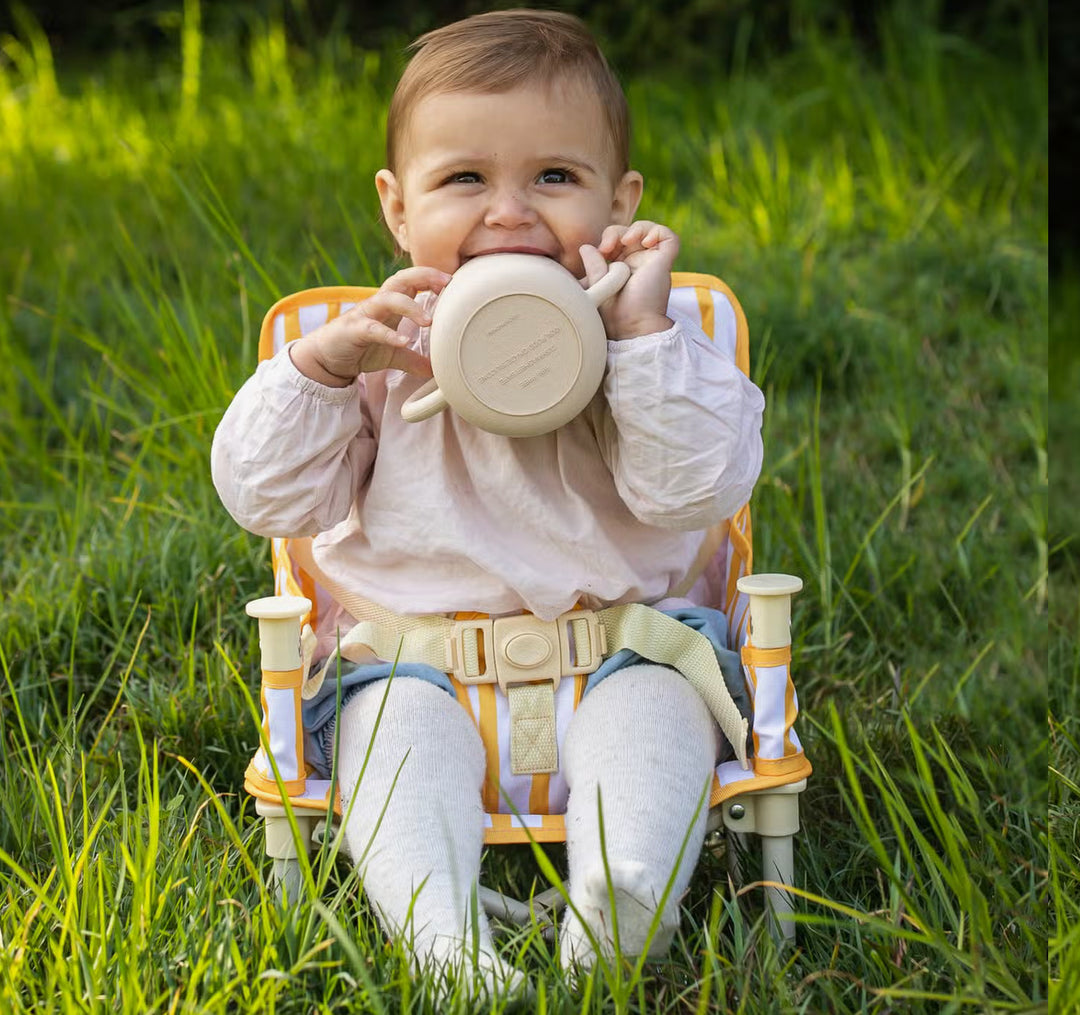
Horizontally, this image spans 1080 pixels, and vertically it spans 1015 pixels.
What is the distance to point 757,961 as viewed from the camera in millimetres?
1467

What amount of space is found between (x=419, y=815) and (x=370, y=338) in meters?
0.54

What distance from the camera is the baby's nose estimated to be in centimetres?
163

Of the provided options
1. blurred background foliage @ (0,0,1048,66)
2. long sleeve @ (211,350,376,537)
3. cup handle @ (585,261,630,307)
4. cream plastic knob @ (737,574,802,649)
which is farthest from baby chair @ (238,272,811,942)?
blurred background foliage @ (0,0,1048,66)

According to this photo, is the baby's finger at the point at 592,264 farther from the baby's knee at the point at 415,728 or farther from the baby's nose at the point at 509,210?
the baby's knee at the point at 415,728

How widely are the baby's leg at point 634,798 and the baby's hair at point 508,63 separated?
0.67 meters

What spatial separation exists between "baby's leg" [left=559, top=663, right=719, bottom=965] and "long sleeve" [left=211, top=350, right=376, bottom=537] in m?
0.42

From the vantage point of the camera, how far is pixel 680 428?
1.62 metres

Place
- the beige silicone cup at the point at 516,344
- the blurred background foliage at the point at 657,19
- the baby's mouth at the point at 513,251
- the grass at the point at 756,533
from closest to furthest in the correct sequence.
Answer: the grass at the point at 756,533, the beige silicone cup at the point at 516,344, the baby's mouth at the point at 513,251, the blurred background foliage at the point at 657,19

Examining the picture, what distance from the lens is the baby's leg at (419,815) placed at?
1.42m

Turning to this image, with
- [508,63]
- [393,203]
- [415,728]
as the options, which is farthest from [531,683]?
[508,63]

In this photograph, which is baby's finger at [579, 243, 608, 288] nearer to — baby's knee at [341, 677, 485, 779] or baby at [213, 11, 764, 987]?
baby at [213, 11, 764, 987]

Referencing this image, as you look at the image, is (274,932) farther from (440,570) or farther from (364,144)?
(364,144)

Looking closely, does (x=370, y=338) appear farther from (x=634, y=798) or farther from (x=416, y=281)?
(x=634, y=798)

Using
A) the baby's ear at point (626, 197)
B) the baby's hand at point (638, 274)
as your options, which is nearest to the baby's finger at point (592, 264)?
the baby's hand at point (638, 274)
